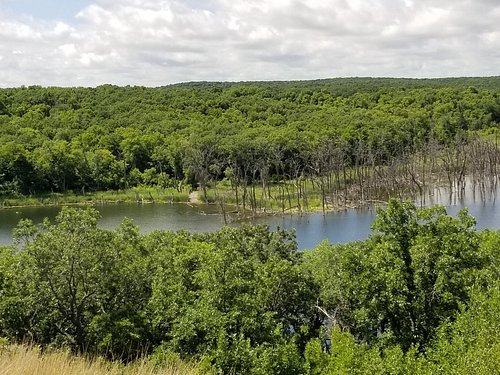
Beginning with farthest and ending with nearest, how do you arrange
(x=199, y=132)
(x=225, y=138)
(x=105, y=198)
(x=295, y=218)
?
(x=199, y=132) < (x=225, y=138) < (x=105, y=198) < (x=295, y=218)

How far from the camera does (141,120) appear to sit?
11656 centimetres

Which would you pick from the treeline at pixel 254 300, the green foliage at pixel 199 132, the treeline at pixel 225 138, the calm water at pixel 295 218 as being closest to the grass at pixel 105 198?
the green foliage at pixel 199 132

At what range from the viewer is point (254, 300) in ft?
56.2

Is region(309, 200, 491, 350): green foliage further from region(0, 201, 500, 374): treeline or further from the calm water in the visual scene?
the calm water

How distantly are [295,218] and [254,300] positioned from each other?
160 ft

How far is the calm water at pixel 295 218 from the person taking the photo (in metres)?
55.9

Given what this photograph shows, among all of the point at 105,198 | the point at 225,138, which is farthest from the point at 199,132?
the point at 105,198

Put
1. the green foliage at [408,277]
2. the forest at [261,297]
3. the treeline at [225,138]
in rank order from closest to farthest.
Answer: the forest at [261,297] < the green foliage at [408,277] < the treeline at [225,138]

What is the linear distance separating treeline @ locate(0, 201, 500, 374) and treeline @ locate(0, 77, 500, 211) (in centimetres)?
4831

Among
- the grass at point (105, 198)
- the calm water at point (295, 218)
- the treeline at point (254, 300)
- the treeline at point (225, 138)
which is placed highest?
the treeline at point (225, 138)

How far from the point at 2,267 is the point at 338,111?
11206 cm

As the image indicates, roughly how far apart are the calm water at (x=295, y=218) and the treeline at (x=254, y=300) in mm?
A: 31282

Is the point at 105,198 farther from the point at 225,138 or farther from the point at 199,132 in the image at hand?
the point at 199,132

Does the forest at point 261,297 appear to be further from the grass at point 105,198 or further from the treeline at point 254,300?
the grass at point 105,198
